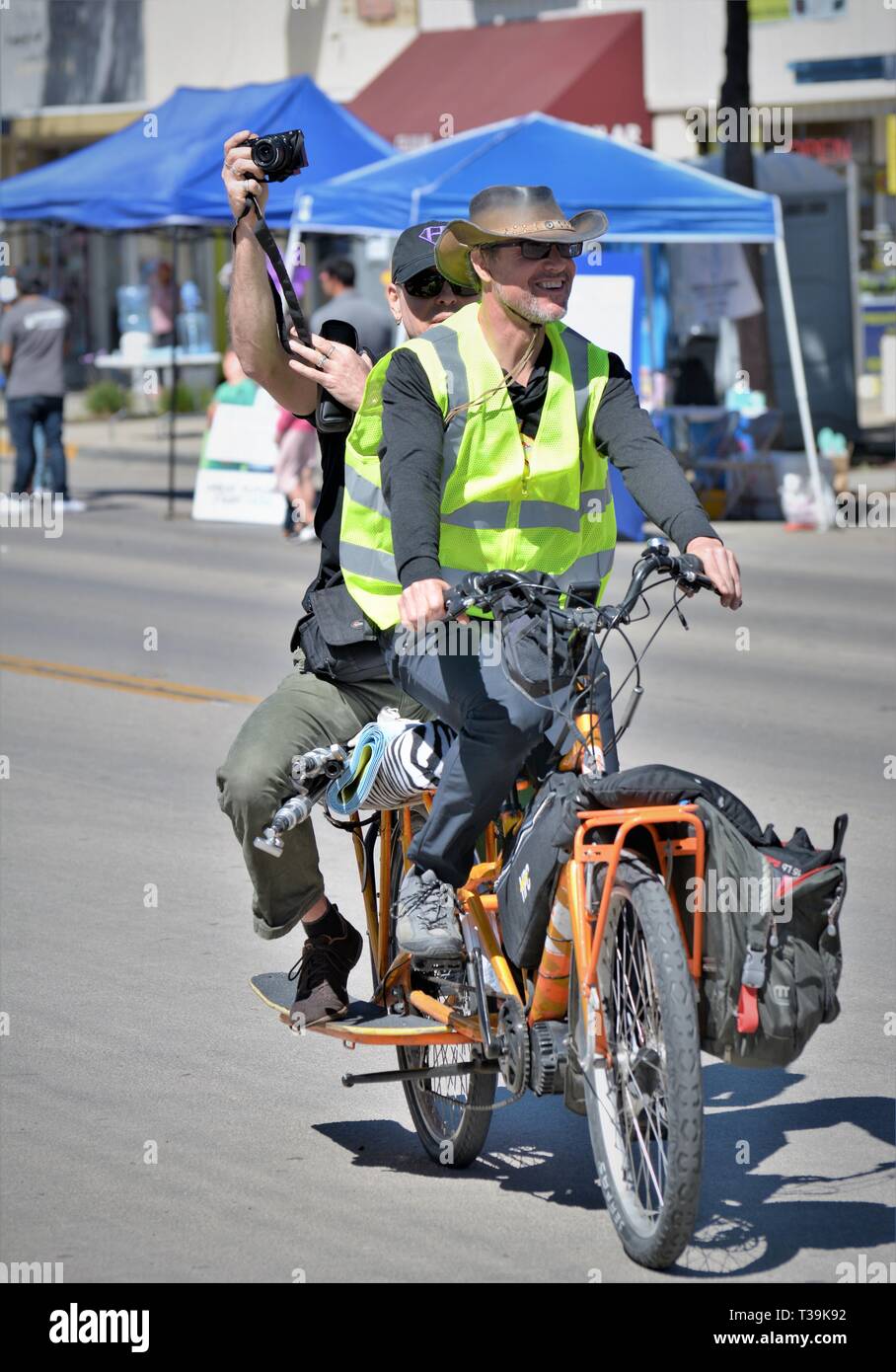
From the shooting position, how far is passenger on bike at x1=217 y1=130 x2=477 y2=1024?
189 inches

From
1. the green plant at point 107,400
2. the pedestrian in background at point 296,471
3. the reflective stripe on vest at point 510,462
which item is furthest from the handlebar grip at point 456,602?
the green plant at point 107,400

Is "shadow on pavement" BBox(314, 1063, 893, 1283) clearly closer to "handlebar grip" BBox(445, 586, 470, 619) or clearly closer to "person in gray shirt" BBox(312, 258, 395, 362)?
"handlebar grip" BBox(445, 586, 470, 619)

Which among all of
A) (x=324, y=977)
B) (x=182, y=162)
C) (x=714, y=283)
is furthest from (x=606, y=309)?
(x=324, y=977)

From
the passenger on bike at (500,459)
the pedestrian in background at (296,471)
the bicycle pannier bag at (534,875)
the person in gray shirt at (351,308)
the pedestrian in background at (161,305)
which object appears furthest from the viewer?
the pedestrian in background at (161,305)

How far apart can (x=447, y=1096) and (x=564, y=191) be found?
42.8 ft

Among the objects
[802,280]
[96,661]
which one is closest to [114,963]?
[96,661]

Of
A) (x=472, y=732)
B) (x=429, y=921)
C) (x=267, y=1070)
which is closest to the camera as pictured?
(x=472, y=732)

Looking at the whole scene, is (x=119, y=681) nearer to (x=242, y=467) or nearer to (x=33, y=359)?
(x=242, y=467)

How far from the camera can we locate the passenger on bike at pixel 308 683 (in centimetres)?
481

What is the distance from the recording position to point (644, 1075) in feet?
13.3

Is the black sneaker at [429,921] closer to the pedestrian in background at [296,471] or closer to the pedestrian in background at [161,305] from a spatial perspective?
the pedestrian in background at [296,471]

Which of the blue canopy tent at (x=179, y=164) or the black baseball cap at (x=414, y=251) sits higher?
the blue canopy tent at (x=179, y=164)

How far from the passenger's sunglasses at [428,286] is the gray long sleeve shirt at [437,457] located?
26.2 inches
